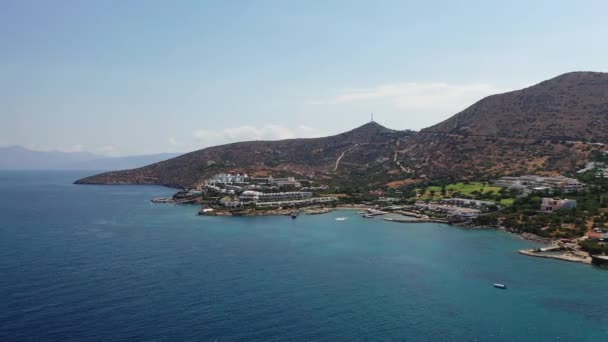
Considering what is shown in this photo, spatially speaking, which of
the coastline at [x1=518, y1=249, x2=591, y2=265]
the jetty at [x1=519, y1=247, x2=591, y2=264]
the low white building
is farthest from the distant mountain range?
the coastline at [x1=518, y1=249, x2=591, y2=265]

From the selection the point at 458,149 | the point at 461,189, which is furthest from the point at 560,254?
the point at 458,149

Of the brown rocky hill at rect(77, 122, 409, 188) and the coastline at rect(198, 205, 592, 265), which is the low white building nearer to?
the coastline at rect(198, 205, 592, 265)

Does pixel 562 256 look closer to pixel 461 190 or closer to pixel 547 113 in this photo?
pixel 461 190

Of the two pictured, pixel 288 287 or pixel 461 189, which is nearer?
pixel 288 287

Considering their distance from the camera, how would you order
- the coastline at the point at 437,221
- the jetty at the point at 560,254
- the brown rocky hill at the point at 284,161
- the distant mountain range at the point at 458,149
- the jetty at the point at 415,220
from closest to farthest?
1. the jetty at the point at 560,254
2. the coastline at the point at 437,221
3. the jetty at the point at 415,220
4. the distant mountain range at the point at 458,149
5. the brown rocky hill at the point at 284,161

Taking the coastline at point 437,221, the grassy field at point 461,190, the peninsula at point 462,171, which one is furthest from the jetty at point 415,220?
the grassy field at point 461,190

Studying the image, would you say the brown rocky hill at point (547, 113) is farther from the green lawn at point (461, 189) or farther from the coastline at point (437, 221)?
the coastline at point (437, 221)
